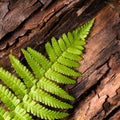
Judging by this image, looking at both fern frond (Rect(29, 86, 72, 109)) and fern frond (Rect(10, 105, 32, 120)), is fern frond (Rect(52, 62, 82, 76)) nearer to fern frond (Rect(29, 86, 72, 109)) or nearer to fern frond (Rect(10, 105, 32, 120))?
fern frond (Rect(29, 86, 72, 109))

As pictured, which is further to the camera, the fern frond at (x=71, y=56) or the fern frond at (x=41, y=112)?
the fern frond at (x=71, y=56)

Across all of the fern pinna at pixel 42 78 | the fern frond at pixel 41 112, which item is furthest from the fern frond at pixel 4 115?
the fern frond at pixel 41 112

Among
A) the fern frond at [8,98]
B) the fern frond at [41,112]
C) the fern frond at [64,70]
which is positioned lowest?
the fern frond at [41,112]

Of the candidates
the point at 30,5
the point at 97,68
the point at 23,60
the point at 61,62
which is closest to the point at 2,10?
the point at 30,5

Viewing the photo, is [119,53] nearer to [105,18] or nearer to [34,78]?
[105,18]

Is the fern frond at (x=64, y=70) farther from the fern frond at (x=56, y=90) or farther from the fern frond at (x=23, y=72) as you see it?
the fern frond at (x=23, y=72)

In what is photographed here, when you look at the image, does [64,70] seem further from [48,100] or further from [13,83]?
[13,83]

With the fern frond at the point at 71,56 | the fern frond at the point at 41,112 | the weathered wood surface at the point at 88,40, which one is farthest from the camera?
the weathered wood surface at the point at 88,40
